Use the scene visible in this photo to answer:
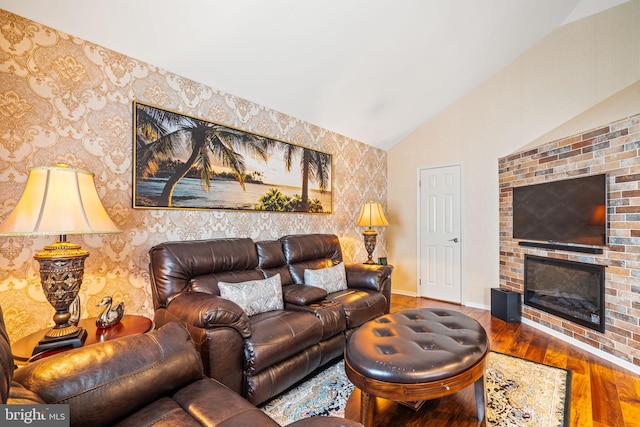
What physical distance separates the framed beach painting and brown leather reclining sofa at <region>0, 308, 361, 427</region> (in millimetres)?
1327

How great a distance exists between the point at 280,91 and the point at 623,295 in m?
3.50

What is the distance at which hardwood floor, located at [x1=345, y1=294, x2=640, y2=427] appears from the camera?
5.57ft

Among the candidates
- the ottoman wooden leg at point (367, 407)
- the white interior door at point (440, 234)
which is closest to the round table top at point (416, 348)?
the ottoman wooden leg at point (367, 407)

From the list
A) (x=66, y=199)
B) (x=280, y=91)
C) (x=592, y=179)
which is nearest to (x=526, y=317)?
(x=592, y=179)

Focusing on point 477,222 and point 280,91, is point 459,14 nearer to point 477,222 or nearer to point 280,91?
point 280,91

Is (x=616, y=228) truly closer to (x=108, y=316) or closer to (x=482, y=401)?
(x=482, y=401)

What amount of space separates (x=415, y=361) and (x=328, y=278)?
58.8 inches

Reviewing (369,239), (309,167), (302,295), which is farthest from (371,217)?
(302,295)

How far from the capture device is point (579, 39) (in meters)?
3.26

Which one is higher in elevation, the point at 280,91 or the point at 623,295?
the point at 280,91

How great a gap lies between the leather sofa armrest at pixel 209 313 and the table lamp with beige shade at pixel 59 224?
1.53ft

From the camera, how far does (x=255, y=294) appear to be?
2.17 meters

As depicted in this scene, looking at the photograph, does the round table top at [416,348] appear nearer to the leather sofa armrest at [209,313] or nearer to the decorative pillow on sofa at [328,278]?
the leather sofa armrest at [209,313]

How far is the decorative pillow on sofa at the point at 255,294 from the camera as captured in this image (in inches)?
82.1
